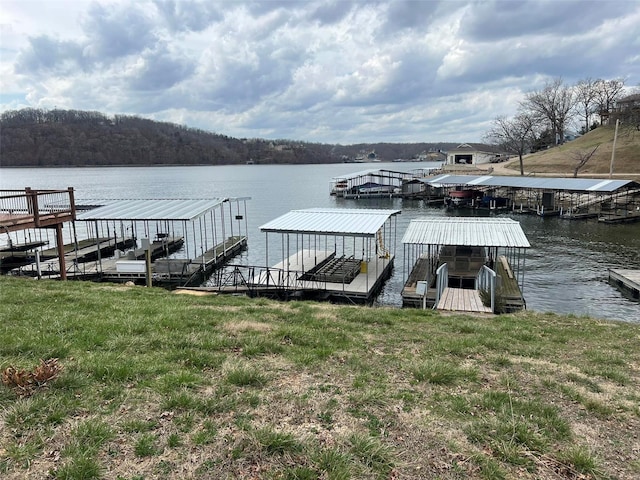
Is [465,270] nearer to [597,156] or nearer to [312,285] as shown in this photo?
[312,285]

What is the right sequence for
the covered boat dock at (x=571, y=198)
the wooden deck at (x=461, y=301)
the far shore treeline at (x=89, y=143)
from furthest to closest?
the far shore treeline at (x=89, y=143) < the covered boat dock at (x=571, y=198) < the wooden deck at (x=461, y=301)

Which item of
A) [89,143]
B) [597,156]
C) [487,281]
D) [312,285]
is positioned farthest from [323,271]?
[89,143]

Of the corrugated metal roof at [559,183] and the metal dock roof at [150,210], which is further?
the corrugated metal roof at [559,183]

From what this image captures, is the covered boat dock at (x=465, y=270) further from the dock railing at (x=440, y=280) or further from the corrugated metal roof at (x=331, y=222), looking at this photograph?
the corrugated metal roof at (x=331, y=222)

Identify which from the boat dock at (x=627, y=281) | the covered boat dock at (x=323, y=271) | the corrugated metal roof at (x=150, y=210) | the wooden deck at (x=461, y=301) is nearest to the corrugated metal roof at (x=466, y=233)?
the covered boat dock at (x=323, y=271)

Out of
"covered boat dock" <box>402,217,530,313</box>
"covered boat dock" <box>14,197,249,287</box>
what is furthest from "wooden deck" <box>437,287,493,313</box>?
"covered boat dock" <box>14,197,249,287</box>

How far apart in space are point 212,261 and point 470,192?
45079mm

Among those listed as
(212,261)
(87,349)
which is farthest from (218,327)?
(212,261)

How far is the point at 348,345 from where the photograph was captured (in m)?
7.63

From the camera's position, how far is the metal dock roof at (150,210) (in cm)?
2509

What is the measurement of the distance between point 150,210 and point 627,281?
2669 cm

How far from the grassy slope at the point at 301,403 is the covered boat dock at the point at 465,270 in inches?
352

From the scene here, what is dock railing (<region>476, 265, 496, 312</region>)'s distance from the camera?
56.6 ft

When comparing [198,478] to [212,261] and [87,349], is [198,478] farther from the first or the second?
[212,261]
